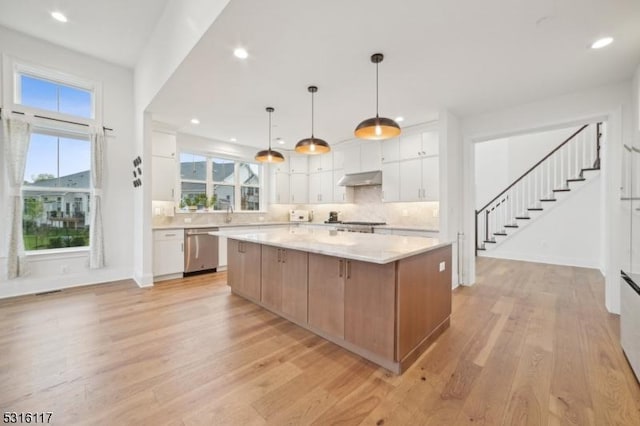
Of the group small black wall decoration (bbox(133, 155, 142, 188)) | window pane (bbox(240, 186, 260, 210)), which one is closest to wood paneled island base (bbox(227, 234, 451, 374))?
small black wall decoration (bbox(133, 155, 142, 188))

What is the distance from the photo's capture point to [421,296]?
224 cm

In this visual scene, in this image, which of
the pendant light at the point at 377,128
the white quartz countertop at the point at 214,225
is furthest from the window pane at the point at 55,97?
the pendant light at the point at 377,128

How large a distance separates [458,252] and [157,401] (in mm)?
4247

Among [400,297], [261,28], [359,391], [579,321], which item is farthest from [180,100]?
[579,321]

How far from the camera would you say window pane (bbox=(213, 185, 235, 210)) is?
599 cm

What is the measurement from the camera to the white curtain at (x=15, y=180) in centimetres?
356

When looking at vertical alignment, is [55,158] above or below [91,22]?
below

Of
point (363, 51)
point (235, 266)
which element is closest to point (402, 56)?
point (363, 51)

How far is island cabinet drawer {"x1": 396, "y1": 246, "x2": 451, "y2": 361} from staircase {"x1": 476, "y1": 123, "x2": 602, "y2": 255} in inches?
193

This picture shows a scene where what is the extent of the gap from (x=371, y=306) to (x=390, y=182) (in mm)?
3602

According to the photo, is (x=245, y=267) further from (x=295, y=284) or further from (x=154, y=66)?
(x=154, y=66)

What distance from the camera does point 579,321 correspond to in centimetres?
287

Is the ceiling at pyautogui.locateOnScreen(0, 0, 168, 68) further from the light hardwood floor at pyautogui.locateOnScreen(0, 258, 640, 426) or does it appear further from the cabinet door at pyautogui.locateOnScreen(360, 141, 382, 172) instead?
the cabinet door at pyautogui.locateOnScreen(360, 141, 382, 172)

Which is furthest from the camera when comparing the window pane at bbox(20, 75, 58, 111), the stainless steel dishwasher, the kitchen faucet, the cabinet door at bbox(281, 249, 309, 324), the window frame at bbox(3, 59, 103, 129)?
the kitchen faucet
